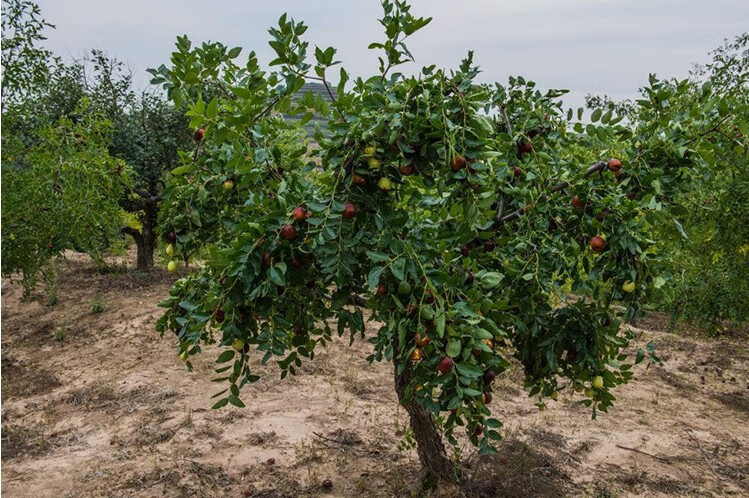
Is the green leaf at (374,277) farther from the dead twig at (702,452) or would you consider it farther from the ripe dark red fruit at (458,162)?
the dead twig at (702,452)

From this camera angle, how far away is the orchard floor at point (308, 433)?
3561 mm

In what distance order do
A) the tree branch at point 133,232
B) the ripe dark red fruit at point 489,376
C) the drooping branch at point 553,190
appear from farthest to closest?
the tree branch at point 133,232, the drooping branch at point 553,190, the ripe dark red fruit at point 489,376

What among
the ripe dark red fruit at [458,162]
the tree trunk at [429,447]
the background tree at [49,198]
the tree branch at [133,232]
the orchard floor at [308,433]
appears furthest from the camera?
the tree branch at [133,232]

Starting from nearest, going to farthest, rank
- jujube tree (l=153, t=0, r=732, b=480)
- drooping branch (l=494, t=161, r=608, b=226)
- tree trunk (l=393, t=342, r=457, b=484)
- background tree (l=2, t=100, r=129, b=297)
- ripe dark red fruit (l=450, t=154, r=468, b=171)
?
ripe dark red fruit (l=450, t=154, r=468, b=171)
jujube tree (l=153, t=0, r=732, b=480)
drooping branch (l=494, t=161, r=608, b=226)
tree trunk (l=393, t=342, r=457, b=484)
background tree (l=2, t=100, r=129, b=297)

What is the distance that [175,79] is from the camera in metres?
2.27

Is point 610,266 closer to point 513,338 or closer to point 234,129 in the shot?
point 513,338

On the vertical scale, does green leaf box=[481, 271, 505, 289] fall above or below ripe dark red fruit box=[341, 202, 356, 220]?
below

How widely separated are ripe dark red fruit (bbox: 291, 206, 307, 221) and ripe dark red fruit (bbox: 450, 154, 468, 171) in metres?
0.51

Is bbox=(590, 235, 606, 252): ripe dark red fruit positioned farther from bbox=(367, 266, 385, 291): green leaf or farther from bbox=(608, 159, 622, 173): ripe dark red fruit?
bbox=(367, 266, 385, 291): green leaf

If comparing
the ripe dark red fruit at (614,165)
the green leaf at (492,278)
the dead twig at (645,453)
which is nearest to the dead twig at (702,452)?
the dead twig at (645,453)

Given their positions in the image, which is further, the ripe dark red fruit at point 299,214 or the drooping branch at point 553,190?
the drooping branch at point 553,190

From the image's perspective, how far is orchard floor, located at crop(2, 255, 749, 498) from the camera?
3561mm

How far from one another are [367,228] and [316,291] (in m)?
0.40

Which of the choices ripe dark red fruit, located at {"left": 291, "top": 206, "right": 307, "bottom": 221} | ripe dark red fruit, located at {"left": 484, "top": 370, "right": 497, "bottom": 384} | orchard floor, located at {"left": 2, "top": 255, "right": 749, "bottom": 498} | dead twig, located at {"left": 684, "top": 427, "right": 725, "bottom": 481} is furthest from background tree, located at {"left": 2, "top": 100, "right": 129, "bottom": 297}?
dead twig, located at {"left": 684, "top": 427, "right": 725, "bottom": 481}
